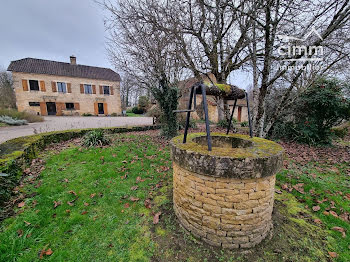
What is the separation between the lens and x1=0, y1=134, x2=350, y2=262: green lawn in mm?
2139

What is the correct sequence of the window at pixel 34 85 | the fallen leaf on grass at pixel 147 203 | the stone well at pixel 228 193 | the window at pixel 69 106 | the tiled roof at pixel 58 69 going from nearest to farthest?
the stone well at pixel 228 193 → the fallen leaf on grass at pixel 147 203 → the tiled roof at pixel 58 69 → the window at pixel 34 85 → the window at pixel 69 106

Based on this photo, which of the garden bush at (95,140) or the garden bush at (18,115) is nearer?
the garden bush at (95,140)

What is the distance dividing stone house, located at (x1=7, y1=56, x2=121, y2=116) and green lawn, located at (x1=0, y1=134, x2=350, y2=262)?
74.1 feet

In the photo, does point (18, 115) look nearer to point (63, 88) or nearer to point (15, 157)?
point (63, 88)

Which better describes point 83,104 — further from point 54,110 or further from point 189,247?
point 189,247

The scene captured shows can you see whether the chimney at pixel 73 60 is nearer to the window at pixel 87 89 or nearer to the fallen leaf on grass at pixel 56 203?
the window at pixel 87 89

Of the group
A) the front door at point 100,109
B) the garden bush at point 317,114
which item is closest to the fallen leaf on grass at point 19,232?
the garden bush at point 317,114

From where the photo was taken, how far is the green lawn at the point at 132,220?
214cm

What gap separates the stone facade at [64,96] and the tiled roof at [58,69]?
22.4 inches

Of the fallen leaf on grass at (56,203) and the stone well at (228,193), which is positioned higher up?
the stone well at (228,193)

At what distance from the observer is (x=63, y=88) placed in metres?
22.0

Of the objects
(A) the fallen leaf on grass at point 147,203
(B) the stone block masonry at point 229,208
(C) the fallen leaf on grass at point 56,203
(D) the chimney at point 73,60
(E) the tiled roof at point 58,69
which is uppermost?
(D) the chimney at point 73,60

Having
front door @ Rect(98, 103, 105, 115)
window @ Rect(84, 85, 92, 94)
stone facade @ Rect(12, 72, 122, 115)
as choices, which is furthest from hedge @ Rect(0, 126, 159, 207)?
window @ Rect(84, 85, 92, 94)

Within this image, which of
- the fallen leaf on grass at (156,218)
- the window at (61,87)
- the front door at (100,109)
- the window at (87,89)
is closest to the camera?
the fallen leaf on grass at (156,218)
